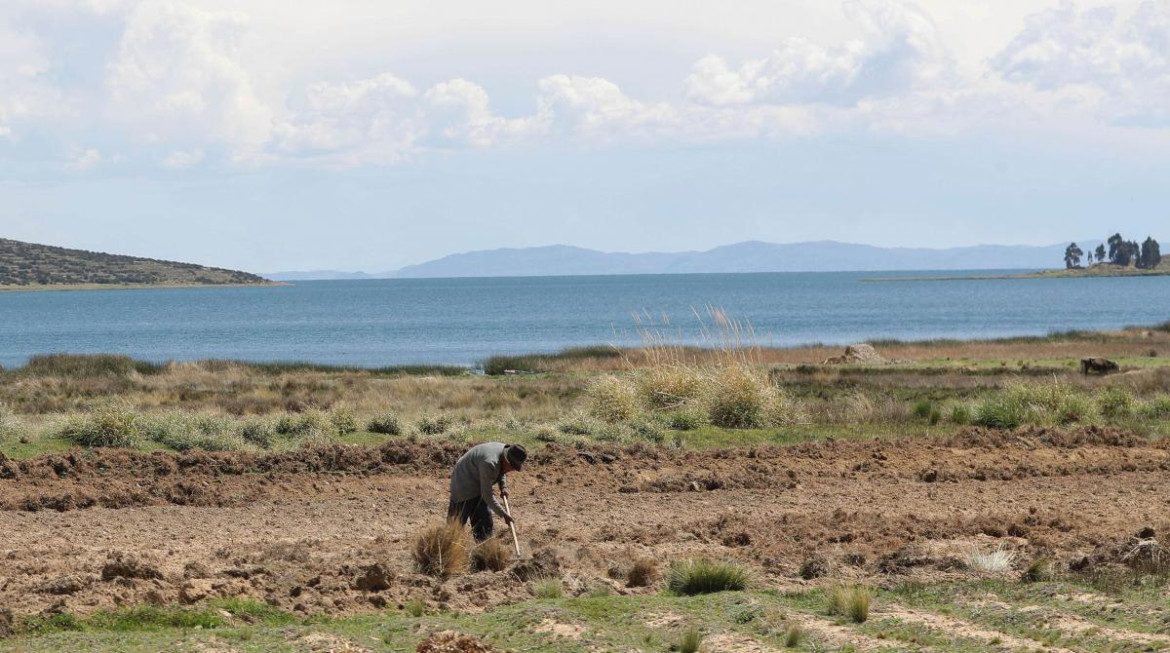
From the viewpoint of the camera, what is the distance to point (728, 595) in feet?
35.2

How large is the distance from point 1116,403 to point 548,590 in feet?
58.6

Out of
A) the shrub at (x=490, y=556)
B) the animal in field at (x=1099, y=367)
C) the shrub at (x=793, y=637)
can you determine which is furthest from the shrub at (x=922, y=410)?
the shrub at (x=793, y=637)

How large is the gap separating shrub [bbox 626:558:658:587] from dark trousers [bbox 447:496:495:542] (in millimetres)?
1874

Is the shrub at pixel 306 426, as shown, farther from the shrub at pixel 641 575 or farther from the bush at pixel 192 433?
the shrub at pixel 641 575

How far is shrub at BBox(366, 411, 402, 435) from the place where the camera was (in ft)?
73.9

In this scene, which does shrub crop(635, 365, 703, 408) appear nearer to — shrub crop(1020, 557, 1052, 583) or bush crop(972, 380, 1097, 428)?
bush crop(972, 380, 1097, 428)

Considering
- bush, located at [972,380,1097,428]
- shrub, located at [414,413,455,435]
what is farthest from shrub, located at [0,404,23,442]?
bush, located at [972,380,1097,428]

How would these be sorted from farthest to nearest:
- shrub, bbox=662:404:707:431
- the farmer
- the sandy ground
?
shrub, bbox=662:404:707:431 < the farmer < the sandy ground

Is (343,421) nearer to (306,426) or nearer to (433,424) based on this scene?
(306,426)

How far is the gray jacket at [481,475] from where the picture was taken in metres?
12.0

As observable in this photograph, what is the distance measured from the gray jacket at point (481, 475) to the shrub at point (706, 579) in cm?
183

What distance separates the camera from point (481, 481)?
1203cm

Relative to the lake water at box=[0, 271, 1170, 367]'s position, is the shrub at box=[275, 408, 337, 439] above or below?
above

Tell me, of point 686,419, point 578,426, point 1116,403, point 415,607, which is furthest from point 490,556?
point 1116,403
